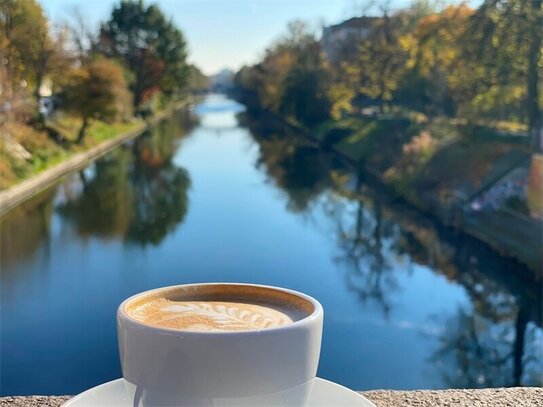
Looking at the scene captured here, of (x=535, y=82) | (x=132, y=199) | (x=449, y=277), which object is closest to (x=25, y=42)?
(x=132, y=199)

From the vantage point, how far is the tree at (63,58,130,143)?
60.9 ft

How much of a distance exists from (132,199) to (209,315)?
465 inches

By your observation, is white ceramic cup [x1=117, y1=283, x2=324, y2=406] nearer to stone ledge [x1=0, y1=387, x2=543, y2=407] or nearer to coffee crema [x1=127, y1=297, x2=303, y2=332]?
coffee crema [x1=127, y1=297, x2=303, y2=332]

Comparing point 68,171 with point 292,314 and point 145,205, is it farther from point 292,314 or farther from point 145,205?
point 292,314

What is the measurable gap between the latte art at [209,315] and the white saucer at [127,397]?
125 millimetres

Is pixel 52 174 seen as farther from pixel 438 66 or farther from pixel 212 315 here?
pixel 212 315

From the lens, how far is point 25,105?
47.9 feet

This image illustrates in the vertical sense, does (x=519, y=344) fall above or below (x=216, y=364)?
below

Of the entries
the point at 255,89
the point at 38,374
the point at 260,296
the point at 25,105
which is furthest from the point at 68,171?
the point at 255,89

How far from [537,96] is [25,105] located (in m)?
10.1

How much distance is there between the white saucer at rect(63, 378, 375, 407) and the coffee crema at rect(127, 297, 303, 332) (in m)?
0.13

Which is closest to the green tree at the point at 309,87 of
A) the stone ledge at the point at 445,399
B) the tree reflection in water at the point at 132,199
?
the tree reflection in water at the point at 132,199

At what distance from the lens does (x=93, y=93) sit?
18.8 metres

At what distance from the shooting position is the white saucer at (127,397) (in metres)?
1.09
